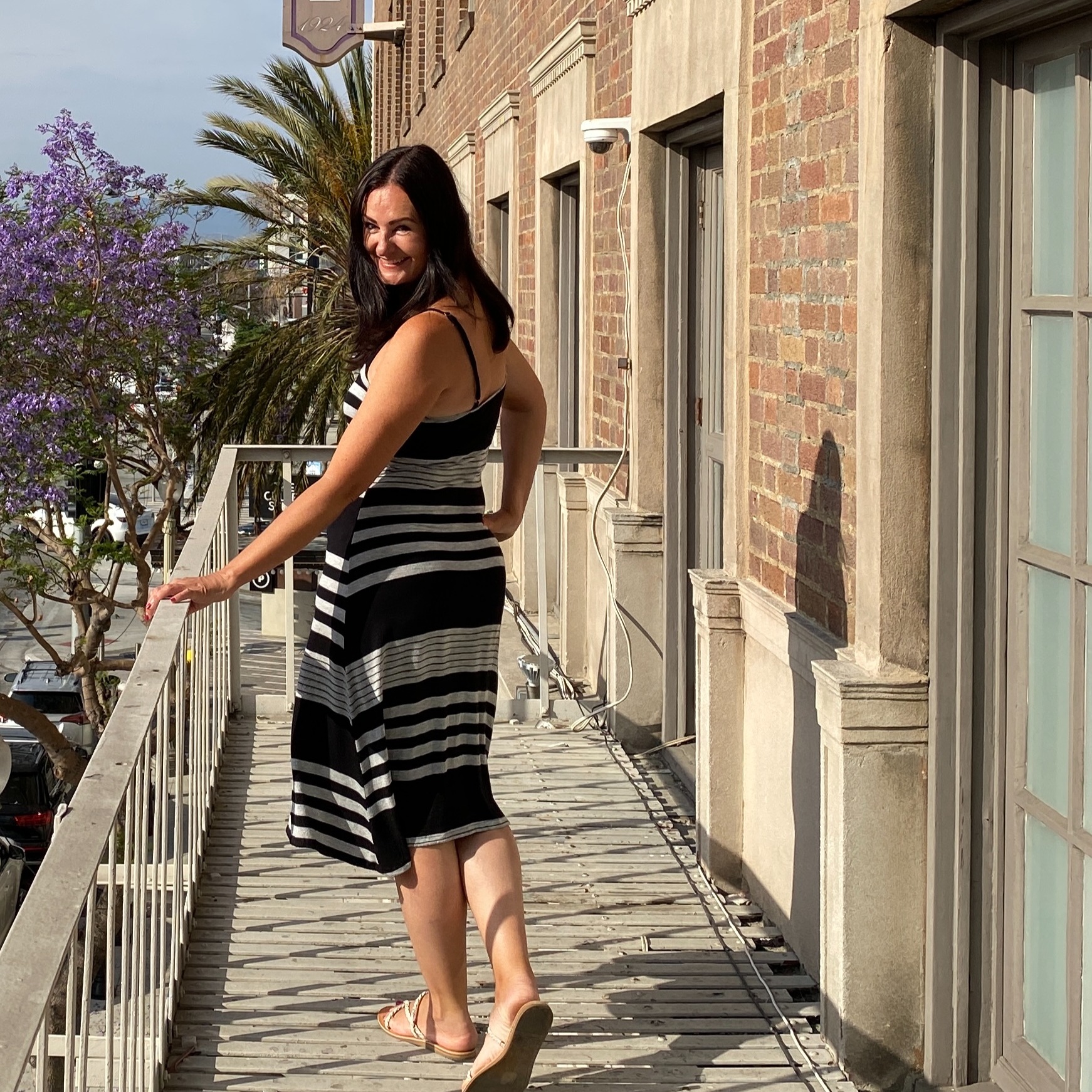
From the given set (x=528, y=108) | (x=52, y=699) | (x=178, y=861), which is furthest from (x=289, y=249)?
(x=178, y=861)

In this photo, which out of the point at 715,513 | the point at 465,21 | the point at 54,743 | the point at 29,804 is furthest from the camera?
the point at 29,804

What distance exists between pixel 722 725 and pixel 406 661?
1.71m

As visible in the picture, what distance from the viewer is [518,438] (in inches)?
135

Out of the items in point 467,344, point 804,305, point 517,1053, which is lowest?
point 517,1053

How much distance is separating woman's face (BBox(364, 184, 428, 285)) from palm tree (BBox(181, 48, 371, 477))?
11.2 metres

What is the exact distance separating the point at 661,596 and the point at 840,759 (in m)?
2.97

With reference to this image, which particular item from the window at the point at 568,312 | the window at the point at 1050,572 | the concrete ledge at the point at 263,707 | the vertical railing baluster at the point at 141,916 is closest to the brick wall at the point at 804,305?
the window at the point at 1050,572

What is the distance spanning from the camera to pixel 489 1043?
116 inches

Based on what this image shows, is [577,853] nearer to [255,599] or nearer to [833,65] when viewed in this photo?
[833,65]

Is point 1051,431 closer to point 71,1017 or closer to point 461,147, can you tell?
point 71,1017

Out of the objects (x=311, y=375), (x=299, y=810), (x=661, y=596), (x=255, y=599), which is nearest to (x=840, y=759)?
(x=299, y=810)

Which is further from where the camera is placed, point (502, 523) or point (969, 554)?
point (502, 523)

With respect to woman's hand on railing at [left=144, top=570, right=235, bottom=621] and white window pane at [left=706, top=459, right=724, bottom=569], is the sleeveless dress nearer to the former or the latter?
woman's hand on railing at [left=144, top=570, right=235, bottom=621]

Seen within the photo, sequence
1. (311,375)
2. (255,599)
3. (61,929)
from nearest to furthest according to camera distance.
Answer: (61,929), (311,375), (255,599)
